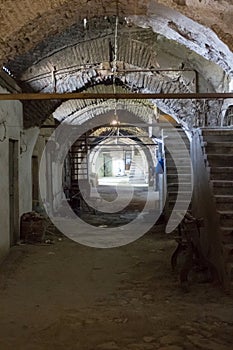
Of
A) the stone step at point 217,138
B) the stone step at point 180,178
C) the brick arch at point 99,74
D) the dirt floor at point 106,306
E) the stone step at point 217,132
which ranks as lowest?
the dirt floor at point 106,306

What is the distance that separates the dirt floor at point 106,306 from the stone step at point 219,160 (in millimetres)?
1670

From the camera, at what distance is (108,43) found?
8484mm

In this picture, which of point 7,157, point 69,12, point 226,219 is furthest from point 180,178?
point 69,12

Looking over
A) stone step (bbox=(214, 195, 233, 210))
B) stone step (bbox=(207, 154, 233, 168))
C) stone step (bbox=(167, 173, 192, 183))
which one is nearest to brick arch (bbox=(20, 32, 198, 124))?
stone step (bbox=(167, 173, 192, 183))

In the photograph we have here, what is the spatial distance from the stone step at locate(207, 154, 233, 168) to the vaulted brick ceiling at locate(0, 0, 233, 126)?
1524 mm

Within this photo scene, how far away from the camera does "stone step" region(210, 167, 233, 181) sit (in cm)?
649

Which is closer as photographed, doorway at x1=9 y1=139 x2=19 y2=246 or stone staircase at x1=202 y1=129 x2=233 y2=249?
stone staircase at x1=202 y1=129 x2=233 y2=249

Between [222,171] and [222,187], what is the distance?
15.8 inches

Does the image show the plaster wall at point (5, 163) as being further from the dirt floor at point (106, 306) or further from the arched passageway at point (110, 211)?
the dirt floor at point (106, 306)

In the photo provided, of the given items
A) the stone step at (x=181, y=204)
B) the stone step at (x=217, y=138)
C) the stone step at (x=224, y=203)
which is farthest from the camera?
the stone step at (x=181, y=204)

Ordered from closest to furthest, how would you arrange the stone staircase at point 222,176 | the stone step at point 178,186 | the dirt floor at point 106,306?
the dirt floor at point 106,306, the stone staircase at point 222,176, the stone step at point 178,186

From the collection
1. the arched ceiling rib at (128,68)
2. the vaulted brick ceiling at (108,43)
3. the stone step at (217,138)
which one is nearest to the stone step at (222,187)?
the stone step at (217,138)

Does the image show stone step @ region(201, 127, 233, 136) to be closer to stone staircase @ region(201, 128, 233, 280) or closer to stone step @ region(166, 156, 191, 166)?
stone staircase @ region(201, 128, 233, 280)

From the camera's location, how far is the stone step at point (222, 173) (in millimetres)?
6492
